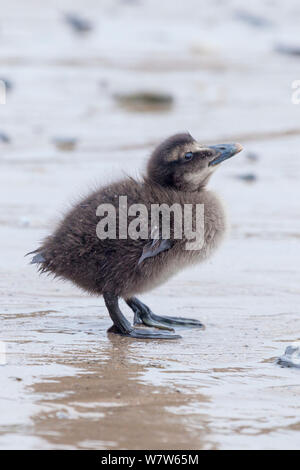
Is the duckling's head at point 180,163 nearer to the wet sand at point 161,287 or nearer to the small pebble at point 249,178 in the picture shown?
the wet sand at point 161,287

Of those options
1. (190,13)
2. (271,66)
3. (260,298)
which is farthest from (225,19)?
(260,298)

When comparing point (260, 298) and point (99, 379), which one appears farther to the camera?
point (260, 298)

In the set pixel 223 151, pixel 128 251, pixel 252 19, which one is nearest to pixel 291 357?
pixel 128 251

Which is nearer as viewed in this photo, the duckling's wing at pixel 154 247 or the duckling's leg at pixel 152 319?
the duckling's wing at pixel 154 247

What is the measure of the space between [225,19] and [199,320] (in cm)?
1825

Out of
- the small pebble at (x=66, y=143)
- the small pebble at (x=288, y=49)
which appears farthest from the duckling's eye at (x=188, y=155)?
the small pebble at (x=288, y=49)

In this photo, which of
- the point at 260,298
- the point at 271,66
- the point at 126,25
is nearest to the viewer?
the point at 260,298

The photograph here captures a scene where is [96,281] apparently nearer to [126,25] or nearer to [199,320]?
[199,320]

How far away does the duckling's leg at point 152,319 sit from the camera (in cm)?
→ 532

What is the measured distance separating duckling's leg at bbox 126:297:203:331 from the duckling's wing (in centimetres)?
40

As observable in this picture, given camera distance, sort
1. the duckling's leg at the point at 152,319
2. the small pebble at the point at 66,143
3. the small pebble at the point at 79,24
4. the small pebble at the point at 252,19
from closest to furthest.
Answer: the duckling's leg at the point at 152,319, the small pebble at the point at 66,143, the small pebble at the point at 79,24, the small pebble at the point at 252,19

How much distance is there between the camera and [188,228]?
17.5 ft

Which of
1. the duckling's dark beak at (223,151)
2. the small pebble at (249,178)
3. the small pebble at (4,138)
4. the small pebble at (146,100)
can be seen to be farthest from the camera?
the small pebble at (146,100)
